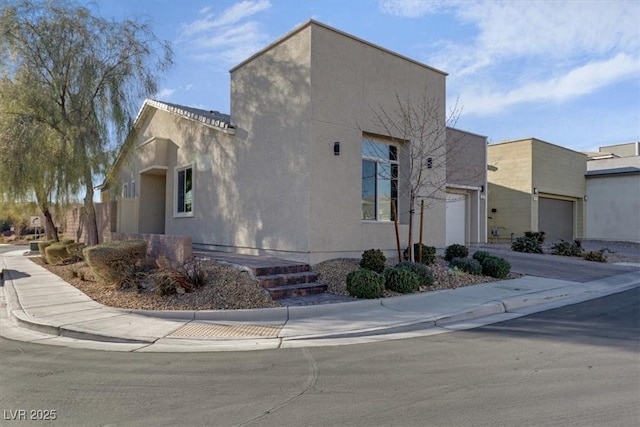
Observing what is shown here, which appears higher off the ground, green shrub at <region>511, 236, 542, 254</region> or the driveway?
green shrub at <region>511, 236, 542, 254</region>

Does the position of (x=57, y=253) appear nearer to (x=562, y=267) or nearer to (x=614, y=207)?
(x=562, y=267)

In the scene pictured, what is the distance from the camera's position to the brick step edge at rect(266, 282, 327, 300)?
29.2 ft

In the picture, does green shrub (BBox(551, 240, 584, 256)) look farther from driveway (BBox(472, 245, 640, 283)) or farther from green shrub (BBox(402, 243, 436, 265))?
green shrub (BBox(402, 243, 436, 265))

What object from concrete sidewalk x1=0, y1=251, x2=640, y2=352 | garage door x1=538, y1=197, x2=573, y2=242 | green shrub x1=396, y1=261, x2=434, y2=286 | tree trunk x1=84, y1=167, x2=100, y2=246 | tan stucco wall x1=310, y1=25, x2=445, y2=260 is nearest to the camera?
concrete sidewalk x1=0, y1=251, x2=640, y2=352

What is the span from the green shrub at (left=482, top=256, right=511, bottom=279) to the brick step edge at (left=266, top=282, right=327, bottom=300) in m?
5.15

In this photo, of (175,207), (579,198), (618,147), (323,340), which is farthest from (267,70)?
(618,147)

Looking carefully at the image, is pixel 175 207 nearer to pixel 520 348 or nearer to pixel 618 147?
pixel 520 348

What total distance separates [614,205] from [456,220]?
14.6m

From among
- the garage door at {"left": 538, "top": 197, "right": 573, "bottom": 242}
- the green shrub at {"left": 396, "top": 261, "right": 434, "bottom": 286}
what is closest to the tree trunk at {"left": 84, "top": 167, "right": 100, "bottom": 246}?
the green shrub at {"left": 396, "top": 261, "right": 434, "bottom": 286}

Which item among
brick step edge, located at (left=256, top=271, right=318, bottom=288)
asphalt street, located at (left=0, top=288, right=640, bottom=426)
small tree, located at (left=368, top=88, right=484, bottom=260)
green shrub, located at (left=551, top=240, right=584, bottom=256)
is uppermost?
small tree, located at (left=368, top=88, right=484, bottom=260)

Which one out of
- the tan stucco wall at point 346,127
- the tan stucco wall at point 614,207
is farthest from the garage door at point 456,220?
the tan stucco wall at point 614,207

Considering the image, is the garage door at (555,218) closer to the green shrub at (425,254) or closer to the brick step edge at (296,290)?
the green shrub at (425,254)

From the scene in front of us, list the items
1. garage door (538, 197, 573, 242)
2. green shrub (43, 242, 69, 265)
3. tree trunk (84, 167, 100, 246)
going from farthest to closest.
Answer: garage door (538, 197, 573, 242), green shrub (43, 242, 69, 265), tree trunk (84, 167, 100, 246)

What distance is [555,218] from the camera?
26.4 meters
